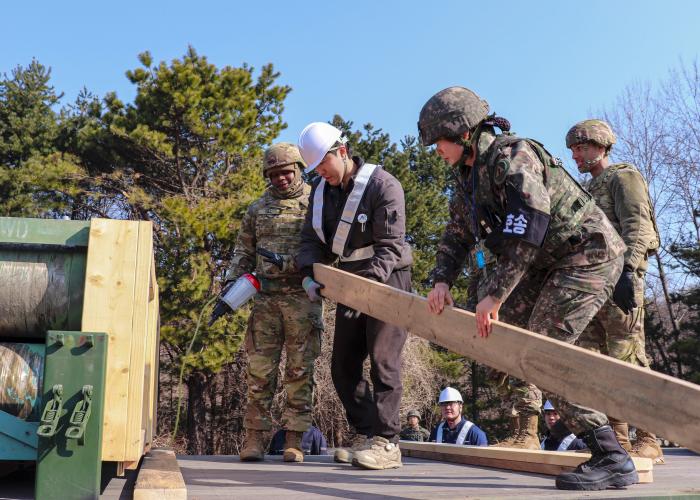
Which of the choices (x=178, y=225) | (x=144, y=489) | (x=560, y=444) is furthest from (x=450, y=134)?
(x=178, y=225)

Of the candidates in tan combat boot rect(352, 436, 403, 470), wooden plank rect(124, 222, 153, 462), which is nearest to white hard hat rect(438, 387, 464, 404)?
tan combat boot rect(352, 436, 403, 470)

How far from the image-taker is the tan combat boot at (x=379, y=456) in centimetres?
427

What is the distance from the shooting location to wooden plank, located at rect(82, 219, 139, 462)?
276 centimetres

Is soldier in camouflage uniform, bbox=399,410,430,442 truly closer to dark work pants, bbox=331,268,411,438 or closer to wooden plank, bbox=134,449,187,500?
dark work pants, bbox=331,268,411,438

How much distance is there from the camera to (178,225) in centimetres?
2025

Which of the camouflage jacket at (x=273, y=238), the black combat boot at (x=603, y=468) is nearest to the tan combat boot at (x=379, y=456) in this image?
the black combat boot at (x=603, y=468)

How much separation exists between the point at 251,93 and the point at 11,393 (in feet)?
66.7

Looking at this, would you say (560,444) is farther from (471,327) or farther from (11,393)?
(11,393)

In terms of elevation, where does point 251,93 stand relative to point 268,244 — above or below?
above

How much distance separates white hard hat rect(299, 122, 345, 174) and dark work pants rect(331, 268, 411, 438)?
0.86 meters

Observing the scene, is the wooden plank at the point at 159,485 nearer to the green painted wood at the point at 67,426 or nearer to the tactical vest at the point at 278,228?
the green painted wood at the point at 67,426

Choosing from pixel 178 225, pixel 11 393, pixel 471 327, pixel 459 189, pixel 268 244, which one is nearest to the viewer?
pixel 11 393

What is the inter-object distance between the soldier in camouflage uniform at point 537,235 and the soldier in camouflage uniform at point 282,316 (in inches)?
74.8

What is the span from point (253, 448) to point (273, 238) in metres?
1.46
